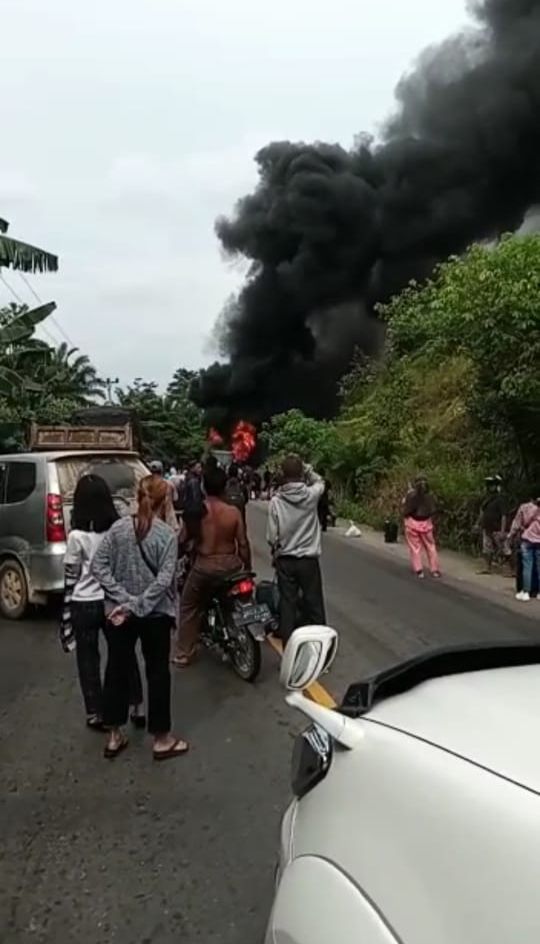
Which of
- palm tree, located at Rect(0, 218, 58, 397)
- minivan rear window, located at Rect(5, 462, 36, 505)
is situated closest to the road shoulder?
minivan rear window, located at Rect(5, 462, 36, 505)

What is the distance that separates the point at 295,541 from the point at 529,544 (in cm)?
514

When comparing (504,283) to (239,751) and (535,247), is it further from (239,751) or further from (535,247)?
(239,751)

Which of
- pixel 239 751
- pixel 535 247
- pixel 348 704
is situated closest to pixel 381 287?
pixel 535 247

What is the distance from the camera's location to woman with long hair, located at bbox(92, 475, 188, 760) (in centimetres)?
496

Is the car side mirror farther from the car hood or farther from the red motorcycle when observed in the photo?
the red motorcycle

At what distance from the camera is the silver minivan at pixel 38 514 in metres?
8.61

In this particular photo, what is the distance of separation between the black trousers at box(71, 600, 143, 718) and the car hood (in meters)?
3.38

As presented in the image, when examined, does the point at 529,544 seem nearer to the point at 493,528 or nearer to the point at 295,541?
the point at 493,528

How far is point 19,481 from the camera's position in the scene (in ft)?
30.1

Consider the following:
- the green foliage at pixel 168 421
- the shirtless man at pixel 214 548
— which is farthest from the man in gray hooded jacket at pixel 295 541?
the green foliage at pixel 168 421

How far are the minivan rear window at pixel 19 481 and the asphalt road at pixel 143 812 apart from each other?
182cm

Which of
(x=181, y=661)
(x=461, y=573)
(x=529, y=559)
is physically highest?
(x=529, y=559)

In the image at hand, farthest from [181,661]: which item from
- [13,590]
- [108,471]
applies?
[108,471]

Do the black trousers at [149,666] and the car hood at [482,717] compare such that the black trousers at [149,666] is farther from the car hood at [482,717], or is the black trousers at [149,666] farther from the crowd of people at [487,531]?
the crowd of people at [487,531]
